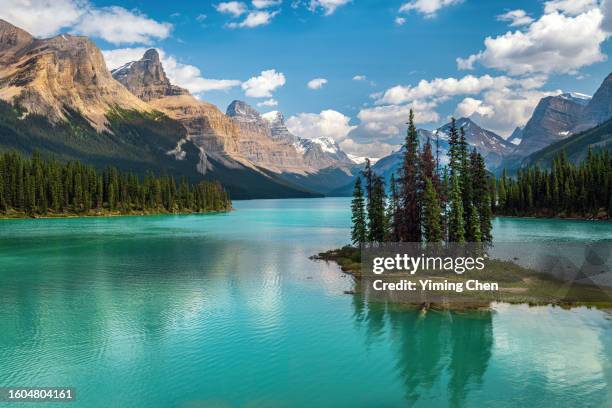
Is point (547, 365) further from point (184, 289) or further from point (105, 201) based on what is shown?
point (105, 201)

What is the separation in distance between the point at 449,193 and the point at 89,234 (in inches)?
3756

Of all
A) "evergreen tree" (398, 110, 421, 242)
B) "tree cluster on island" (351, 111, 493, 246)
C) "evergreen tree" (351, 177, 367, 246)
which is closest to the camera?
"tree cluster on island" (351, 111, 493, 246)

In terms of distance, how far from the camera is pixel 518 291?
4912cm

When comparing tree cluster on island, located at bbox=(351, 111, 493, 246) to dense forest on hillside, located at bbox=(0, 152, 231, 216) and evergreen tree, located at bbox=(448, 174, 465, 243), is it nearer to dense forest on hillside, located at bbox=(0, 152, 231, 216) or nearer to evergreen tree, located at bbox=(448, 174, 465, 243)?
evergreen tree, located at bbox=(448, 174, 465, 243)

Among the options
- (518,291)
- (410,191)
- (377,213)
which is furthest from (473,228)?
(377,213)

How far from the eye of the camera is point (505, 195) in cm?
19588

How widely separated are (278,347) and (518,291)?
29599 millimetres

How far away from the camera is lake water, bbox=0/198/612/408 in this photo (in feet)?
86.5

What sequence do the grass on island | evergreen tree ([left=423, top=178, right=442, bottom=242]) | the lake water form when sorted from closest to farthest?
the lake water → the grass on island → evergreen tree ([left=423, top=178, right=442, bottom=242])

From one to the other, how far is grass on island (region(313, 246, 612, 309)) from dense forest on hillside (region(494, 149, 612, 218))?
114453 millimetres

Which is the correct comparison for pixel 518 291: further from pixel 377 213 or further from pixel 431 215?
pixel 377 213

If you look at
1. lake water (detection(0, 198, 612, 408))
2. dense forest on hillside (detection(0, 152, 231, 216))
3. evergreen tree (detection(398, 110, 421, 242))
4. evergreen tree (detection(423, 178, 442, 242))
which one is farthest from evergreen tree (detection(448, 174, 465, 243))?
dense forest on hillside (detection(0, 152, 231, 216))

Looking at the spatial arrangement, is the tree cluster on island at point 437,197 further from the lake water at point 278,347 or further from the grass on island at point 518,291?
the lake water at point 278,347

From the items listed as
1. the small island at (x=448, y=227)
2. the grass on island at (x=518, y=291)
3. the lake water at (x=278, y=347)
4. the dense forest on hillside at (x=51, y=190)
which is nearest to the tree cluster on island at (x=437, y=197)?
the small island at (x=448, y=227)
